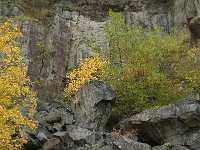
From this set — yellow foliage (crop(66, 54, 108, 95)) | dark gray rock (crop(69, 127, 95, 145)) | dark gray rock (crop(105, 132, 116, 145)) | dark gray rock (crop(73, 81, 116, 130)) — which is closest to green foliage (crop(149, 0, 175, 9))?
yellow foliage (crop(66, 54, 108, 95))

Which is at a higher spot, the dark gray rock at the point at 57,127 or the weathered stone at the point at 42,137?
the dark gray rock at the point at 57,127

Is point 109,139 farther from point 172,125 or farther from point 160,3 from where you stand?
point 160,3

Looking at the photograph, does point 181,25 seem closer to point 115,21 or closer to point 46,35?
point 115,21

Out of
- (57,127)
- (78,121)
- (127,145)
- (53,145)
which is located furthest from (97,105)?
(127,145)

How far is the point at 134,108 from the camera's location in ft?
105

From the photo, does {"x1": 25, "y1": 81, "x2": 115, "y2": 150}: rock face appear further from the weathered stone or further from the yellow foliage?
the yellow foliage

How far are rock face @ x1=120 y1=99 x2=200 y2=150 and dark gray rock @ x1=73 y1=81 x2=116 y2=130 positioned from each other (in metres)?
3.00

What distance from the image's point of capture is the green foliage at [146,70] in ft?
106

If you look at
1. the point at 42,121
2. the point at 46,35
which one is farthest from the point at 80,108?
the point at 46,35

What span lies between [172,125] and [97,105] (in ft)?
22.1

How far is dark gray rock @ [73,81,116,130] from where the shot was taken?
2956 cm

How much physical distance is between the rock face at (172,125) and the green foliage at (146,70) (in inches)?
177

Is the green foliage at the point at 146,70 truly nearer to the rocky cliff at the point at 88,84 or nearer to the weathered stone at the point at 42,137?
the rocky cliff at the point at 88,84

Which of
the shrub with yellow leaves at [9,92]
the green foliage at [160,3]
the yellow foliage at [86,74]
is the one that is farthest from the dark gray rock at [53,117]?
the green foliage at [160,3]
